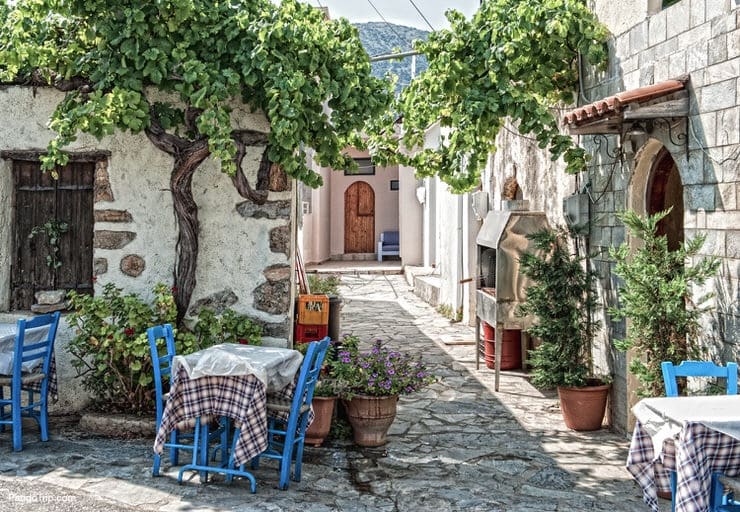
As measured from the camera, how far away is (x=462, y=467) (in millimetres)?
5355

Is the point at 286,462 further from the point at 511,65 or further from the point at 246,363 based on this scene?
the point at 511,65

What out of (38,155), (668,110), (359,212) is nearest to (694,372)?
(668,110)

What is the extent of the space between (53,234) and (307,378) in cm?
289

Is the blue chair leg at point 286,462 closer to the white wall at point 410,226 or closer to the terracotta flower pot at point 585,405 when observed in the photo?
the terracotta flower pot at point 585,405

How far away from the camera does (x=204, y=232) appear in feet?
20.5

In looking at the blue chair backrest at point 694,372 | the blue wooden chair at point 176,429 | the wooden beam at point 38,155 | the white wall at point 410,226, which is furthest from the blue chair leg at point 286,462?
the white wall at point 410,226

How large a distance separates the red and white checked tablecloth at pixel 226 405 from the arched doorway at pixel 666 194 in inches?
133

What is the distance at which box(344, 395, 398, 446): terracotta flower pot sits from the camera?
5.70m

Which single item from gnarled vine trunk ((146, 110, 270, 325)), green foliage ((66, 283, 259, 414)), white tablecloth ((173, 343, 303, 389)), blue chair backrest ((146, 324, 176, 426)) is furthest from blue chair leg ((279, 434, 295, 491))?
gnarled vine trunk ((146, 110, 270, 325))

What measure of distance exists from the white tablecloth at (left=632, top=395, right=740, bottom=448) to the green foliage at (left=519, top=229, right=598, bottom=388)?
258 cm

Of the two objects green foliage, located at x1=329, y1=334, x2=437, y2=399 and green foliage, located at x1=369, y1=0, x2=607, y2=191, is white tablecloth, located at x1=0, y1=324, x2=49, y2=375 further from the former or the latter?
green foliage, located at x1=369, y1=0, x2=607, y2=191

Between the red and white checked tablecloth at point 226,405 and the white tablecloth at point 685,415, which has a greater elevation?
the white tablecloth at point 685,415

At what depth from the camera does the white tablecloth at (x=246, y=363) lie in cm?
465

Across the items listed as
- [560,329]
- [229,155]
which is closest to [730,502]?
[560,329]
